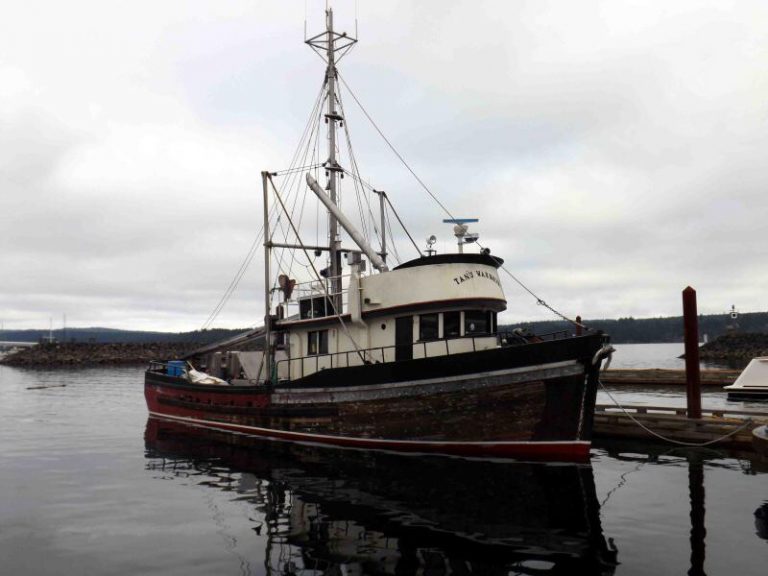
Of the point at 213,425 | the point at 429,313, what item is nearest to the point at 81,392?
the point at 213,425

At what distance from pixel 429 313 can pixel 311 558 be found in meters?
9.08

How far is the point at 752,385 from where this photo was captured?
1050 inches

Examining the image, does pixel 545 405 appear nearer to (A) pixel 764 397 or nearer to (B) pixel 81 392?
(A) pixel 764 397

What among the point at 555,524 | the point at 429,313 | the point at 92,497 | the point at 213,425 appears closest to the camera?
the point at 555,524

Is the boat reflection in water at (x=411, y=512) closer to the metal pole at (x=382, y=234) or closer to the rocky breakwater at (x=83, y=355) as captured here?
the metal pole at (x=382, y=234)

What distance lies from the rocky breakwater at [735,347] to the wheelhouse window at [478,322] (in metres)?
73.7

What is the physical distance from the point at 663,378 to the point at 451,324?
25693 mm

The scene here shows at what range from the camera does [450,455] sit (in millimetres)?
15234

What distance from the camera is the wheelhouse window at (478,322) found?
54.4 feet

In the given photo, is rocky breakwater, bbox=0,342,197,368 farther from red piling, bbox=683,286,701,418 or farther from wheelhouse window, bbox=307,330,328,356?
red piling, bbox=683,286,701,418

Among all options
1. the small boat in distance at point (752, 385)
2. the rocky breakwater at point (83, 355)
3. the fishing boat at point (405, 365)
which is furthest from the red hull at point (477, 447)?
the rocky breakwater at point (83, 355)

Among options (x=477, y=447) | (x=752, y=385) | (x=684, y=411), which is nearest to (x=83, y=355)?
(x=477, y=447)

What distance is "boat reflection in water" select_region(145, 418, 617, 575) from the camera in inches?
337

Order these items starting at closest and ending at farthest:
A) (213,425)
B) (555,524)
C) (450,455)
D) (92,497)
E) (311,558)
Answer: (311,558) < (555,524) < (92,497) < (450,455) < (213,425)
